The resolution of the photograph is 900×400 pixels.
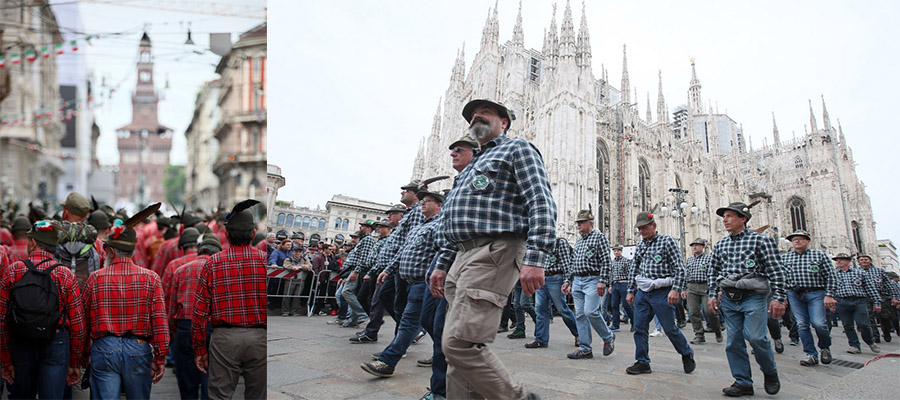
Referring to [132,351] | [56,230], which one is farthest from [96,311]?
[56,230]

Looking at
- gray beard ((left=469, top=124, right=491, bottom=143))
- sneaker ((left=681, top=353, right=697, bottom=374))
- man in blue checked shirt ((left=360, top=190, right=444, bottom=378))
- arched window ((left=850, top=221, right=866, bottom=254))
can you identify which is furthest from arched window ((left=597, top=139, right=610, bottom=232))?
gray beard ((left=469, top=124, right=491, bottom=143))

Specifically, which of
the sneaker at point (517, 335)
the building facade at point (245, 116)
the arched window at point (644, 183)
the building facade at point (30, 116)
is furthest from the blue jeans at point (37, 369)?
the arched window at point (644, 183)

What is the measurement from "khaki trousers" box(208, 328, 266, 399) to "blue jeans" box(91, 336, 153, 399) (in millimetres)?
503

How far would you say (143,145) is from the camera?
225 inches

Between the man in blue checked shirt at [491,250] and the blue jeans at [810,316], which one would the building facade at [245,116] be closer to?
the man in blue checked shirt at [491,250]

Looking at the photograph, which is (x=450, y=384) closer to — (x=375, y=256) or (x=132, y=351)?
(x=132, y=351)

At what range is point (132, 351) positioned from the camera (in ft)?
9.16

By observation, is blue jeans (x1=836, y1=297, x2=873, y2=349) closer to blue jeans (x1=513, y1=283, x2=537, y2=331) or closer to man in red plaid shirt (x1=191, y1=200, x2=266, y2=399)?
blue jeans (x1=513, y1=283, x2=537, y2=331)

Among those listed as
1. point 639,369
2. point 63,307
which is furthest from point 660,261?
point 63,307

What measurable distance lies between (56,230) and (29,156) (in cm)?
602

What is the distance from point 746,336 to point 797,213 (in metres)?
9.60

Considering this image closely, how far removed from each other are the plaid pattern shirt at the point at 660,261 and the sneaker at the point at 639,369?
0.76 meters

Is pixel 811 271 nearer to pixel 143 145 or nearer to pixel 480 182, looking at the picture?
pixel 480 182

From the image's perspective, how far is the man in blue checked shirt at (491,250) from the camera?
2107mm
